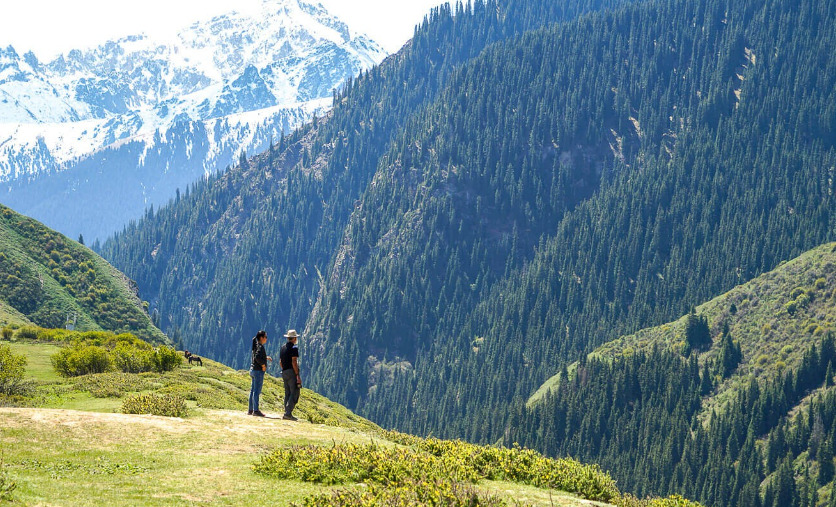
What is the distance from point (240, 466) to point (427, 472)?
7.43 m

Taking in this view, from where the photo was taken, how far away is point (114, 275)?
582 ft

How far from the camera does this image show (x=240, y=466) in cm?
3319

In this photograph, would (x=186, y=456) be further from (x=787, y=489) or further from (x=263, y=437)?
(x=787, y=489)

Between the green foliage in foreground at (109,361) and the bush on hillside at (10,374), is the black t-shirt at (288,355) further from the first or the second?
the green foliage in foreground at (109,361)

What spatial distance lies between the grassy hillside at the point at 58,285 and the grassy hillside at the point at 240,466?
90278mm

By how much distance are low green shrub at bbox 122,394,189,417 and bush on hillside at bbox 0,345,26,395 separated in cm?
869

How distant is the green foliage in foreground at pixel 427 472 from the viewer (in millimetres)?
28297

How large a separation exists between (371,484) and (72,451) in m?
12.3

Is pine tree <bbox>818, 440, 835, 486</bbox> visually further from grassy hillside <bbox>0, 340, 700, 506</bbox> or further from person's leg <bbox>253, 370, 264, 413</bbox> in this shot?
person's leg <bbox>253, 370, 264, 413</bbox>

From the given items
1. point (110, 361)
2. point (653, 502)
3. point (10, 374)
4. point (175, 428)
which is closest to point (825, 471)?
point (110, 361)

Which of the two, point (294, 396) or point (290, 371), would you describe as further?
point (294, 396)

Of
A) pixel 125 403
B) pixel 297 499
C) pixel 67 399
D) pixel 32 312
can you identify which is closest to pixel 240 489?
pixel 297 499

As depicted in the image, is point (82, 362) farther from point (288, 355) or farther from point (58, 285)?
point (58, 285)

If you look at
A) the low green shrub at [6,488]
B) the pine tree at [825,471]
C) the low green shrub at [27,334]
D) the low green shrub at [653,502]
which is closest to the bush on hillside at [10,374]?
the low green shrub at [6,488]
